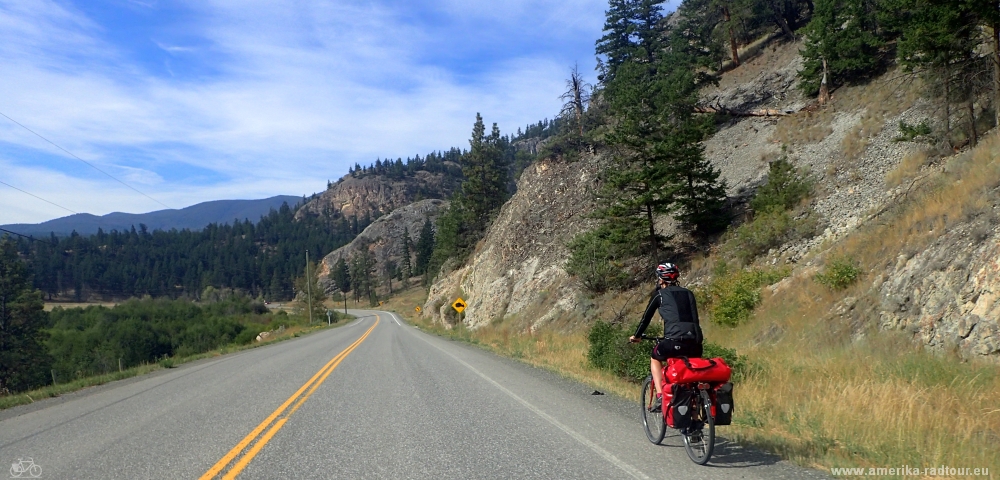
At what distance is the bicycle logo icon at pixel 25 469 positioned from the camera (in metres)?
5.72

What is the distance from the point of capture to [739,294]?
17.4 metres

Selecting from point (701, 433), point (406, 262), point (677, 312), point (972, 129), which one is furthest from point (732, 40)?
point (406, 262)

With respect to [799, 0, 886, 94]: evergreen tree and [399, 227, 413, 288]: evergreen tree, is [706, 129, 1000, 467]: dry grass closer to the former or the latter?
[799, 0, 886, 94]: evergreen tree

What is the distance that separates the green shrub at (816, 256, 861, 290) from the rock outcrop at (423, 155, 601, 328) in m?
14.9

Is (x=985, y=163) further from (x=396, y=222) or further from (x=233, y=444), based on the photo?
(x=396, y=222)

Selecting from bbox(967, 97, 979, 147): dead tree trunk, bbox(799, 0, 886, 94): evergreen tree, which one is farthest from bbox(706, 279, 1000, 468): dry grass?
bbox(799, 0, 886, 94): evergreen tree

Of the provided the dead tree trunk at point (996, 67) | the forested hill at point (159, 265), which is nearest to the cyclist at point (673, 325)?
the dead tree trunk at point (996, 67)

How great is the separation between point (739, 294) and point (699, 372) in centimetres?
1311

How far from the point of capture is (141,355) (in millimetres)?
55469

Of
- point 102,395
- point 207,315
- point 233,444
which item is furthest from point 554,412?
point 207,315

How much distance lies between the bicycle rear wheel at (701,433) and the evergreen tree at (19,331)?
51.2 metres

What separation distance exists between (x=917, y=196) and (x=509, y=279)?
27738 millimetres

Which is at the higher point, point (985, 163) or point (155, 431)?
point (985, 163)

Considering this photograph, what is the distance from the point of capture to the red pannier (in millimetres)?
5480
